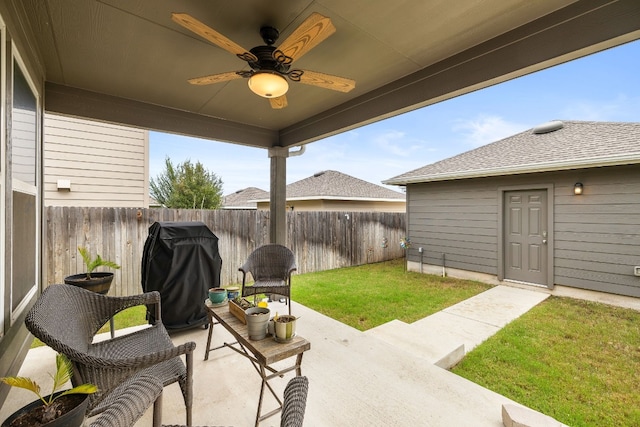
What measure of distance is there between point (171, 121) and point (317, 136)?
1.88m

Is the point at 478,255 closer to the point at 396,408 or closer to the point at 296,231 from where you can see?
the point at 296,231

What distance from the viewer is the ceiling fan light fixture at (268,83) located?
2047 mm

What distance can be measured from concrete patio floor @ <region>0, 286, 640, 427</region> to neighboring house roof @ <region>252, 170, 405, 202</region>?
763cm

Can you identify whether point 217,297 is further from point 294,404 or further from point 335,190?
point 335,190

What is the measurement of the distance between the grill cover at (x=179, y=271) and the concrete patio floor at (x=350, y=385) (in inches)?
10.3

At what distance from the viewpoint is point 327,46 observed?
2.28 metres

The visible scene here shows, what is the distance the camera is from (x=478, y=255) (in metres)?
6.38

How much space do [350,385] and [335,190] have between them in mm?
9146

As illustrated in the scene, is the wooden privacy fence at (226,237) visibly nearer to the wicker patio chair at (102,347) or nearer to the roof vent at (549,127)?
the wicker patio chair at (102,347)

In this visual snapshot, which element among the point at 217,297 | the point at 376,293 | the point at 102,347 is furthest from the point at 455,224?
the point at 102,347

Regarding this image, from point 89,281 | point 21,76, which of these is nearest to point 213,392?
point 89,281

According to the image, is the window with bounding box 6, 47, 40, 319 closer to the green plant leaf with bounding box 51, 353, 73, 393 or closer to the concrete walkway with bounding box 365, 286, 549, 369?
the green plant leaf with bounding box 51, 353, 73, 393

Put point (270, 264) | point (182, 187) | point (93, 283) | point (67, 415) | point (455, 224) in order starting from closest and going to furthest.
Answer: point (67, 415) < point (93, 283) < point (270, 264) < point (455, 224) < point (182, 187)

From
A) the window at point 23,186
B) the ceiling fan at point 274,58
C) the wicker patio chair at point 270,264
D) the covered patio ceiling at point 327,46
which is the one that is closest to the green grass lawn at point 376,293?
the wicker patio chair at point 270,264
